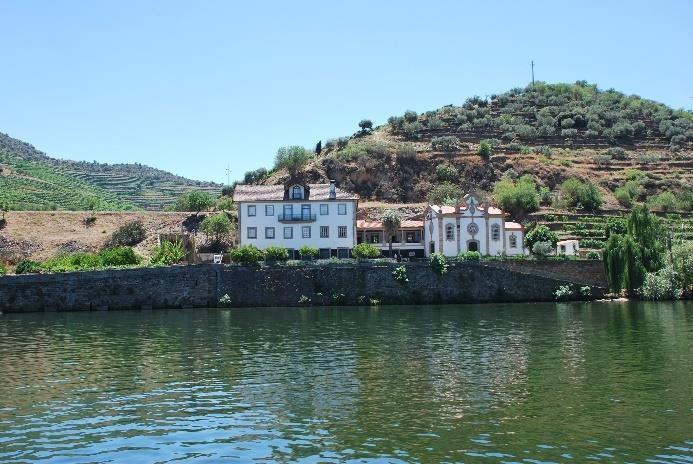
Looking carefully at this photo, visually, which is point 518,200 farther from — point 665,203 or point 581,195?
point 665,203

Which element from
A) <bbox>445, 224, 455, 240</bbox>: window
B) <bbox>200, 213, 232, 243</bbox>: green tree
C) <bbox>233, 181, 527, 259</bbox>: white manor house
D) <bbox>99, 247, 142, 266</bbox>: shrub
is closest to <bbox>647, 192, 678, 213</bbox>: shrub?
<bbox>233, 181, 527, 259</bbox>: white manor house

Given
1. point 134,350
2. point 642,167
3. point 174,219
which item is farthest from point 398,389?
point 642,167

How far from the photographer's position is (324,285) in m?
69.1

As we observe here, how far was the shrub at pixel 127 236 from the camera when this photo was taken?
86306 mm

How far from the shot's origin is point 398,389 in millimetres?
26562

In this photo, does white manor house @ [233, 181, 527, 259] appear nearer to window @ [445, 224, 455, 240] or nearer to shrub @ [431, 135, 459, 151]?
window @ [445, 224, 455, 240]

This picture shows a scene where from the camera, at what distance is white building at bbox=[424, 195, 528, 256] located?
76.8 metres

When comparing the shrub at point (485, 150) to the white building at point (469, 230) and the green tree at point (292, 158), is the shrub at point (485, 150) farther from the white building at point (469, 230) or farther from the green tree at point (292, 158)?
the white building at point (469, 230)

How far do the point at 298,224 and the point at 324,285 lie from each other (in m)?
10.2

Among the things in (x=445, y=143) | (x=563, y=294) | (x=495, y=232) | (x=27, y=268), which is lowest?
(x=563, y=294)

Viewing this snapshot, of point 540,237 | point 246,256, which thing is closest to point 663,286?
point 540,237

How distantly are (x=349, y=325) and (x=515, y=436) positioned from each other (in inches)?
1201

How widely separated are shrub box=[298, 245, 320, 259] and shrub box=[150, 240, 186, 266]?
12.2 m

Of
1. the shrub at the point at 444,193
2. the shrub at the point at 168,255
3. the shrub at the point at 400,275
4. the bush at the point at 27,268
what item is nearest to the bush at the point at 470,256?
the shrub at the point at 400,275
